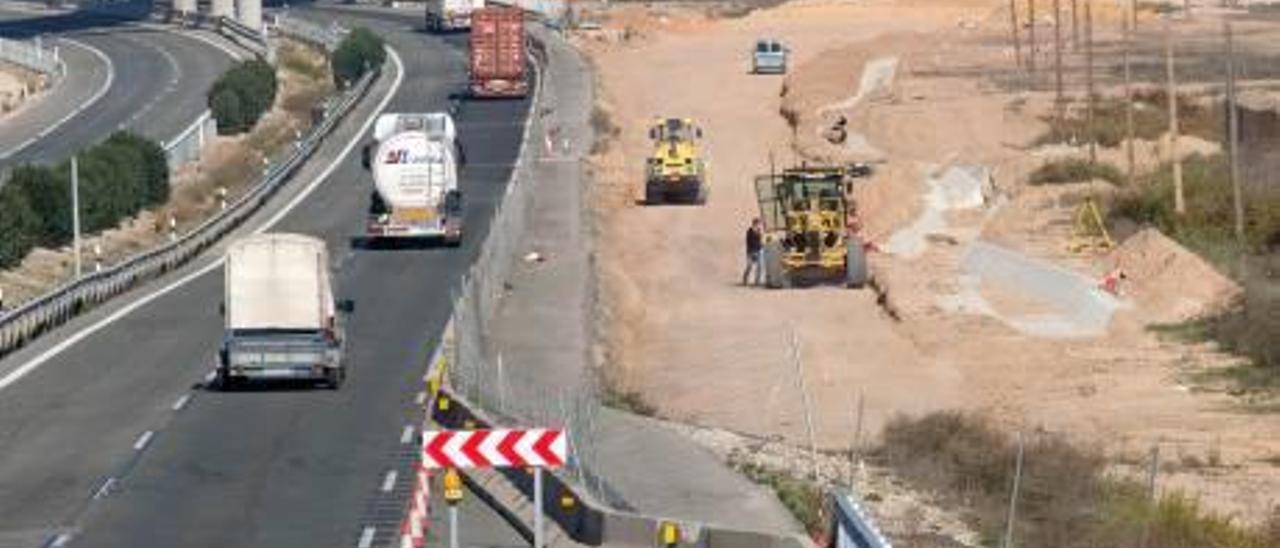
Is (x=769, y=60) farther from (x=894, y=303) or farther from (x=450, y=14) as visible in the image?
(x=894, y=303)

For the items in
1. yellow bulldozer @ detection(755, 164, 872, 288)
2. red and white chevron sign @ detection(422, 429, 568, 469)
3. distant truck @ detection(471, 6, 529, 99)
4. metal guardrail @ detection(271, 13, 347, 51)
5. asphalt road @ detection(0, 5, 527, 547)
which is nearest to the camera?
red and white chevron sign @ detection(422, 429, 568, 469)

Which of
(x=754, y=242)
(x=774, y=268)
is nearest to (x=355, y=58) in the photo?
(x=754, y=242)

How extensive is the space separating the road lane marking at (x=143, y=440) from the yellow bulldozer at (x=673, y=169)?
150ft

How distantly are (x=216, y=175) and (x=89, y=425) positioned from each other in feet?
185

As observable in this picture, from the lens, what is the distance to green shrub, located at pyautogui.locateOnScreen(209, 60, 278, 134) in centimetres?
11425

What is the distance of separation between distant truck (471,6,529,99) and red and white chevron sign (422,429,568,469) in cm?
8753

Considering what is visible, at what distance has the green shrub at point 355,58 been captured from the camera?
132875mm

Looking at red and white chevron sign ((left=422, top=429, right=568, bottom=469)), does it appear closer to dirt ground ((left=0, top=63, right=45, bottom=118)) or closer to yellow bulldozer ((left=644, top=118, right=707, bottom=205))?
yellow bulldozer ((left=644, top=118, right=707, bottom=205))

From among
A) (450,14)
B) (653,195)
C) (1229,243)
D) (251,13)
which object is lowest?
(1229,243)

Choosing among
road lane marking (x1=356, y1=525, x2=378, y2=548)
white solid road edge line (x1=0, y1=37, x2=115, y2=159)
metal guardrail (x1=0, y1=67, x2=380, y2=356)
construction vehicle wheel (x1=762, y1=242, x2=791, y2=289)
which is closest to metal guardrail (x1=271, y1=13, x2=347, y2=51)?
white solid road edge line (x1=0, y1=37, x2=115, y2=159)

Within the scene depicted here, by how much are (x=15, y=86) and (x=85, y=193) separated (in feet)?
196

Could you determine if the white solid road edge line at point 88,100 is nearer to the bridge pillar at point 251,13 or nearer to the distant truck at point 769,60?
the bridge pillar at point 251,13

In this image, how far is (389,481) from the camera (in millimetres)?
38094

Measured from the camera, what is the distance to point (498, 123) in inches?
4227
